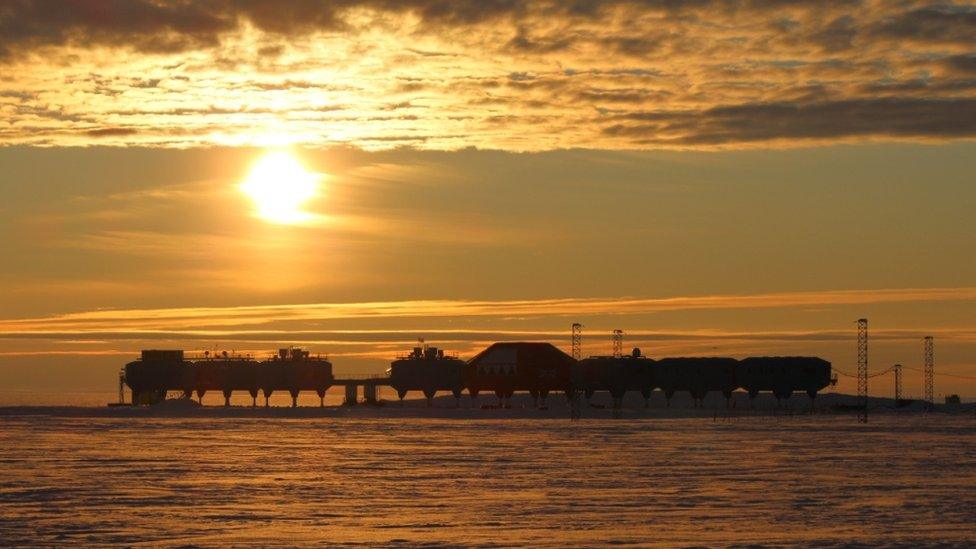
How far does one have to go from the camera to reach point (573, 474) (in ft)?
235

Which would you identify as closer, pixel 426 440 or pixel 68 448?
pixel 68 448

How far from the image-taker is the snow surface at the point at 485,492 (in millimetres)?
47969

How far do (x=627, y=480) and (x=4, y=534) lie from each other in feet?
99.4

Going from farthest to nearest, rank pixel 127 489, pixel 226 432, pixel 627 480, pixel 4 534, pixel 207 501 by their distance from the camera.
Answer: pixel 226 432 < pixel 627 480 < pixel 127 489 < pixel 207 501 < pixel 4 534

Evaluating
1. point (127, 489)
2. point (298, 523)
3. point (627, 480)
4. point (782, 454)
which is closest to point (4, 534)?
point (298, 523)

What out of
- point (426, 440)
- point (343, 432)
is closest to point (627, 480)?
point (426, 440)

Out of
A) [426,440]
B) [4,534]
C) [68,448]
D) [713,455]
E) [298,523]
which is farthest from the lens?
[426,440]

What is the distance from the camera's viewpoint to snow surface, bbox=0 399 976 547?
4797 cm

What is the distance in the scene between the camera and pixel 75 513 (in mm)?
53219

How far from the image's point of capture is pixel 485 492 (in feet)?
203

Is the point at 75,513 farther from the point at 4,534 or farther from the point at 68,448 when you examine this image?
the point at 68,448

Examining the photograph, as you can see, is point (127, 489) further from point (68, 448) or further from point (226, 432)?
point (226, 432)

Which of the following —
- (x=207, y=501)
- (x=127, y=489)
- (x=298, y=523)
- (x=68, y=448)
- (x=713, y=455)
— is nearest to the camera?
(x=298, y=523)

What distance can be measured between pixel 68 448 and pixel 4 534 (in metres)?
47.6
